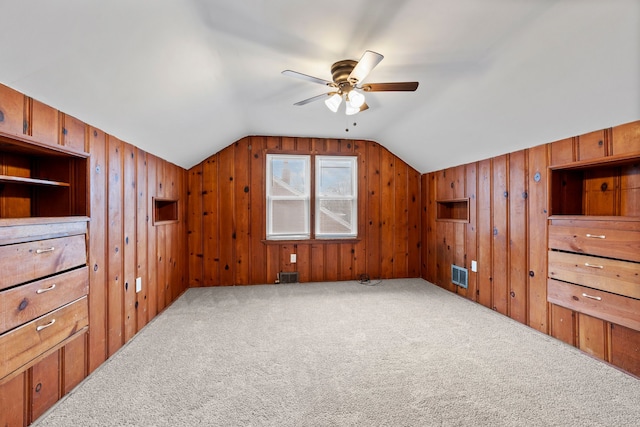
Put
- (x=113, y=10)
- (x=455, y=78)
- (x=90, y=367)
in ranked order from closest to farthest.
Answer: (x=113, y=10)
(x=90, y=367)
(x=455, y=78)

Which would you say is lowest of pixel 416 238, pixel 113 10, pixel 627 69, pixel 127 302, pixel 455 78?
pixel 127 302

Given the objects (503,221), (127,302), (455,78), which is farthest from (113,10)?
(503,221)

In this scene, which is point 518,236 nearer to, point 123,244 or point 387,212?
point 387,212

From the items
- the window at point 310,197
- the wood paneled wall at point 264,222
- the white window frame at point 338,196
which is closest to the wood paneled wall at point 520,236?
the wood paneled wall at point 264,222

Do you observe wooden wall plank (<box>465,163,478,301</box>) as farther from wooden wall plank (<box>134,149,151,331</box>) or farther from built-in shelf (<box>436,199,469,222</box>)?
wooden wall plank (<box>134,149,151,331</box>)

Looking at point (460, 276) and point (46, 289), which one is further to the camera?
point (460, 276)

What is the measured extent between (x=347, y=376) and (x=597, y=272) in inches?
82.3

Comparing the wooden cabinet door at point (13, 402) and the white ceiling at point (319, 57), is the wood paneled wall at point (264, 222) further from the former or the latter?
the wooden cabinet door at point (13, 402)

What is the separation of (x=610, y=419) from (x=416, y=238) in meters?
3.33

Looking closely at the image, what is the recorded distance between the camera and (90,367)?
2027mm

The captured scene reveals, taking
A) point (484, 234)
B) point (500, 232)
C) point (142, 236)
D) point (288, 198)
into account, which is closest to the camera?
point (142, 236)

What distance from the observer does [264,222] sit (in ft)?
14.6

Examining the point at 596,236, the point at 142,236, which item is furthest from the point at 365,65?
the point at 142,236

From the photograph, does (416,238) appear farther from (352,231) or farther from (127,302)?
(127,302)
